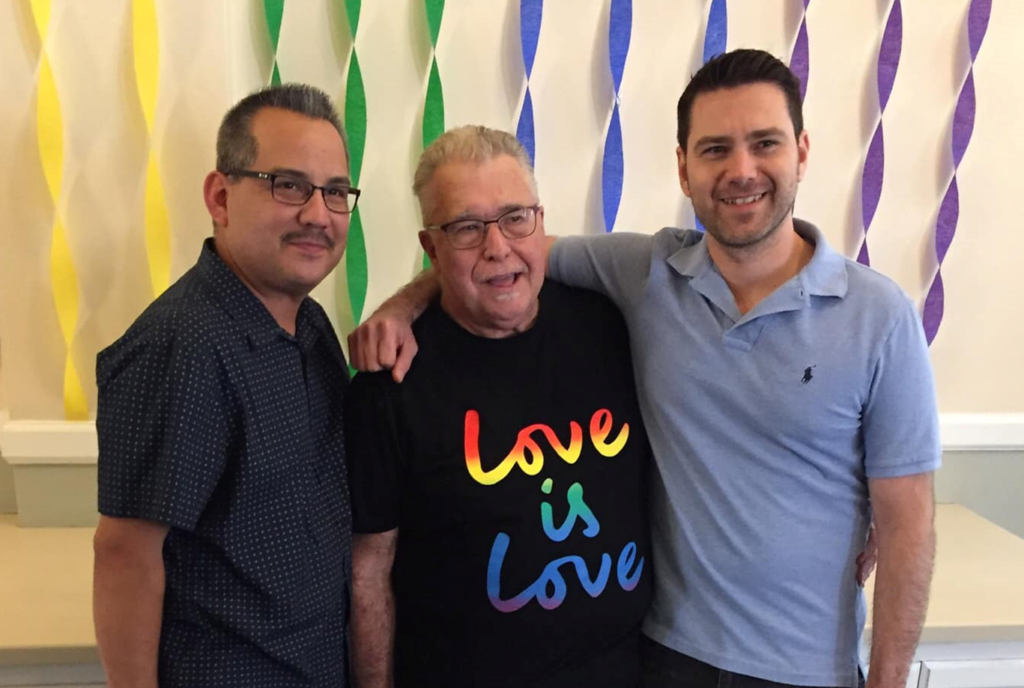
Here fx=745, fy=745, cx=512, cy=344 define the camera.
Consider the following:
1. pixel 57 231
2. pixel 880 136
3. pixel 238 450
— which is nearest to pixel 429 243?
pixel 238 450

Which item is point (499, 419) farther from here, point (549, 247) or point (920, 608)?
point (920, 608)

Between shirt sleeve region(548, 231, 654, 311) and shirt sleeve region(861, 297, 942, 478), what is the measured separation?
0.38m

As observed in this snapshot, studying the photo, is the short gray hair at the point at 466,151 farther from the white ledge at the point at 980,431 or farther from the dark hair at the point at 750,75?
the white ledge at the point at 980,431

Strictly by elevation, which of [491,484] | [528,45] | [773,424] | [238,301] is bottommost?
[491,484]

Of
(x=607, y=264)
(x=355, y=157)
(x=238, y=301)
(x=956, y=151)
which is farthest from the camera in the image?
(x=956, y=151)

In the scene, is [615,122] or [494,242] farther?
[615,122]

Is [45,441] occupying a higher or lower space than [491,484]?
lower

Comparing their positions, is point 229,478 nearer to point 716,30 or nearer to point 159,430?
point 159,430

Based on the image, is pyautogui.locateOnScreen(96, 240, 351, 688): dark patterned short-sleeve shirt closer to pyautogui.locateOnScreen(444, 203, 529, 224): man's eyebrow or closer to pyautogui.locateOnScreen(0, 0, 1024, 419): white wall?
pyautogui.locateOnScreen(444, 203, 529, 224): man's eyebrow

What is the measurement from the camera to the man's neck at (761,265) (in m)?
1.11

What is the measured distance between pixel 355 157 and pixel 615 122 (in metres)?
0.57

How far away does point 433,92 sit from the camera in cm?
157

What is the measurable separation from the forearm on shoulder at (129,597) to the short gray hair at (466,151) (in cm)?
61

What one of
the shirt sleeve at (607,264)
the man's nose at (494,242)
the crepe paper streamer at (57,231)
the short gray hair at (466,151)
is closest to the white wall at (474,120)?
the crepe paper streamer at (57,231)
